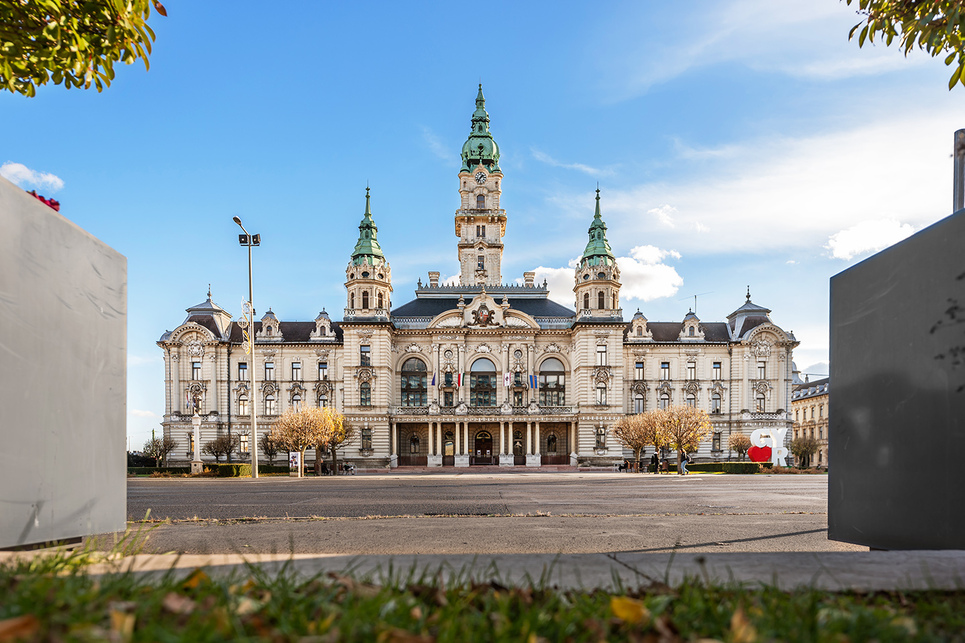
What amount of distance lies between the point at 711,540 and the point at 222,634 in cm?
693

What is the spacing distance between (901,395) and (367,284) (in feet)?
185

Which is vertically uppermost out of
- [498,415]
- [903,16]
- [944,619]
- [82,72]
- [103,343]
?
[903,16]

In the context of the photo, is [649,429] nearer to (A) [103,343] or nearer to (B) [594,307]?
(B) [594,307]

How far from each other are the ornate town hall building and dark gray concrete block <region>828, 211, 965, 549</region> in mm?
51674

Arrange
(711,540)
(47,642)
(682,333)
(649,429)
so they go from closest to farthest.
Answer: (47,642) → (711,540) → (649,429) → (682,333)

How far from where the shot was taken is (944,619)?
2.30 metres

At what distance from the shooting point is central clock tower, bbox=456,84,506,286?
7269cm

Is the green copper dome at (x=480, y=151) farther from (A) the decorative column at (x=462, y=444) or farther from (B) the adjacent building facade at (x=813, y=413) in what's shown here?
(B) the adjacent building facade at (x=813, y=413)

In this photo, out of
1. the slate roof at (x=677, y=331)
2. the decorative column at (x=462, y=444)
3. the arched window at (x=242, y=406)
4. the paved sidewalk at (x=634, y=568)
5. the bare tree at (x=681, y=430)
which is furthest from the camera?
the slate roof at (x=677, y=331)

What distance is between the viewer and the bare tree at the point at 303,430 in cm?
3812

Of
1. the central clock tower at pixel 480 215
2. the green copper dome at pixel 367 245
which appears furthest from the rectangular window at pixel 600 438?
the green copper dome at pixel 367 245

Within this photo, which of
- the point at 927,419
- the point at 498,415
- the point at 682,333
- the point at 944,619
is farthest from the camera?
the point at 682,333

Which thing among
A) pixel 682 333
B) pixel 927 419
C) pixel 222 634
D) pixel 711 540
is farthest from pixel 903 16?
pixel 682 333

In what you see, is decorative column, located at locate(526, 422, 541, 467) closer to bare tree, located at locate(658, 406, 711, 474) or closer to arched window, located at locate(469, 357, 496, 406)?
arched window, located at locate(469, 357, 496, 406)
